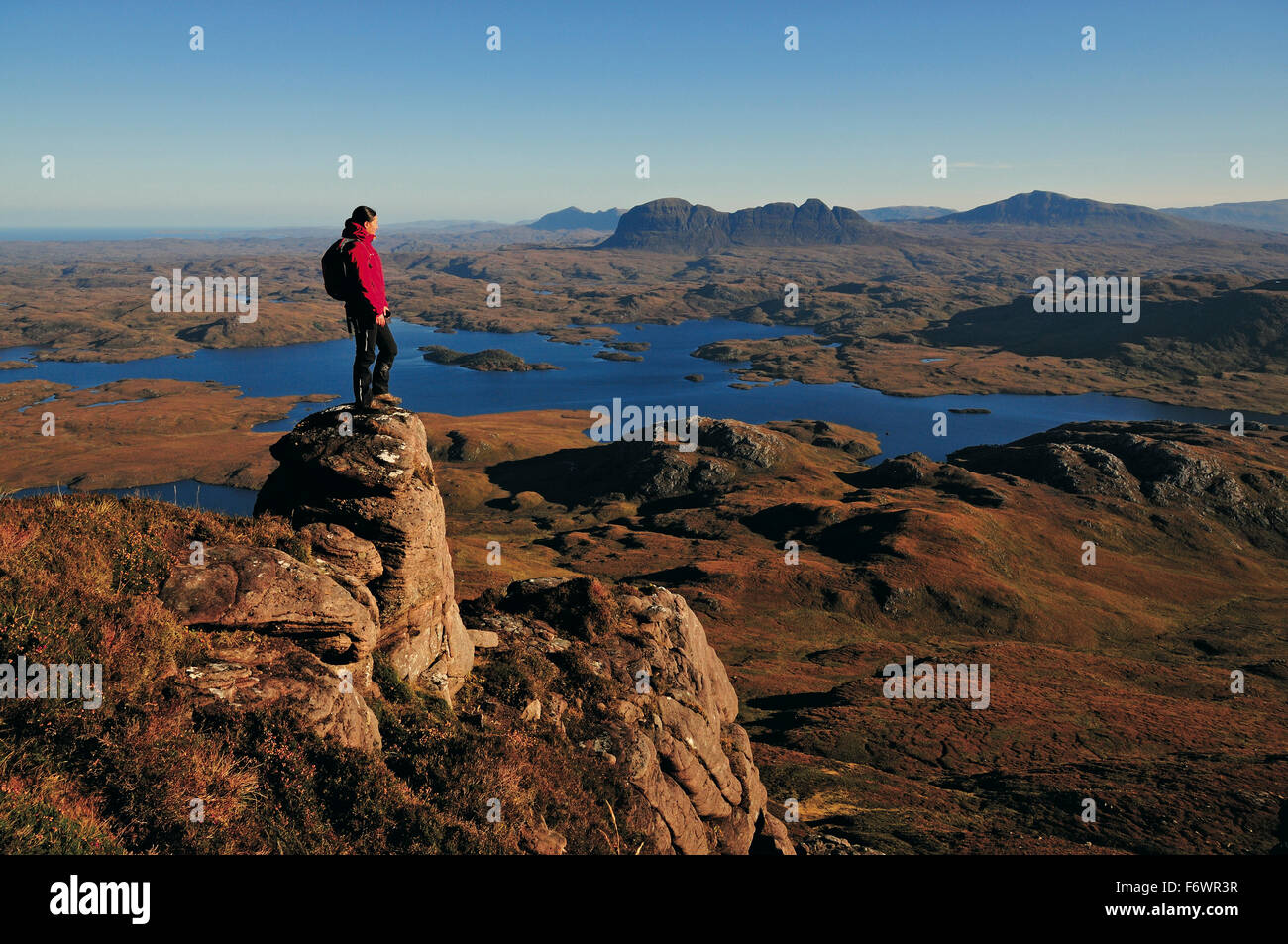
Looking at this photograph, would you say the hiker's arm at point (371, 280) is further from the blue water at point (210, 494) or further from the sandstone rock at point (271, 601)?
the blue water at point (210, 494)

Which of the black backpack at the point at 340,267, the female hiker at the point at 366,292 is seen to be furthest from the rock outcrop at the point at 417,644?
the black backpack at the point at 340,267

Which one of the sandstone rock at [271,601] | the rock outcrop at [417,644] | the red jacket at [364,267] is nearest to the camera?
the sandstone rock at [271,601]

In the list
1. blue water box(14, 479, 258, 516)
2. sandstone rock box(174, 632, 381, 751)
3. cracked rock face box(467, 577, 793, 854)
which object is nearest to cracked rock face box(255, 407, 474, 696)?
sandstone rock box(174, 632, 381, 751)

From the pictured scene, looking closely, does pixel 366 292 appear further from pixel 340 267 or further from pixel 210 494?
pixel 210 494

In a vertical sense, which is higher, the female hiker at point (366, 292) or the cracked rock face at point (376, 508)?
the female hiker at point (366, 292)

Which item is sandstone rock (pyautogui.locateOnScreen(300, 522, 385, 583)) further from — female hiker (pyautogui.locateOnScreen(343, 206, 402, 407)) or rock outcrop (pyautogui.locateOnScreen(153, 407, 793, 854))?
female hiker (pyautogui.locateOnScreen(343, 206, 402, 407))

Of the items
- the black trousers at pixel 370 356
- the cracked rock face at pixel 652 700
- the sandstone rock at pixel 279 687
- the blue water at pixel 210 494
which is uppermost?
the black trousers at pixel 370 356

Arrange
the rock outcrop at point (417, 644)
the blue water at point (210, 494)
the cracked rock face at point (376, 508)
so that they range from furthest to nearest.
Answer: the blue water at point (210, 494) → the cracked rock face at point (376, 508) → the rock outcrop at point (417, 644)

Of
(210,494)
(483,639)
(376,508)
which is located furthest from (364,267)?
(210,494)
